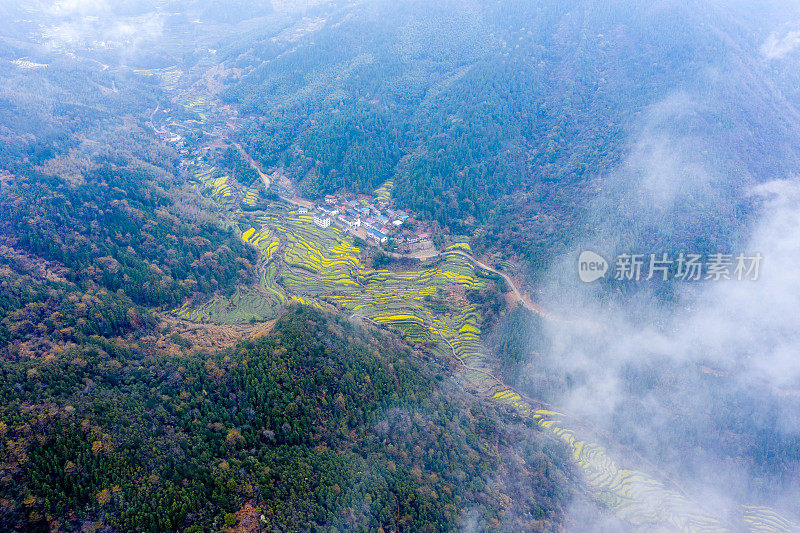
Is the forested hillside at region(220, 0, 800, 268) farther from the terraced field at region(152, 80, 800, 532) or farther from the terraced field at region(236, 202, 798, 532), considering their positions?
the terraced field at region(236, 202, 798, 532)

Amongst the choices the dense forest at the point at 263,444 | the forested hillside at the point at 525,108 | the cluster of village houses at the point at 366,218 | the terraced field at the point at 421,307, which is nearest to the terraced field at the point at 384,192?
the terraced field at the point at 421,307

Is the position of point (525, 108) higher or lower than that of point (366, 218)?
higher

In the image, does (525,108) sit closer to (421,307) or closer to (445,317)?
(421,307)

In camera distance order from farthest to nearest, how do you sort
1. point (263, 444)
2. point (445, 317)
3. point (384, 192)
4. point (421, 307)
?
point (384, 192) < point (421, 307) < point (445, 317) < point (263, 444)

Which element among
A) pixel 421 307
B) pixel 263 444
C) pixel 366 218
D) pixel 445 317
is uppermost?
pixel 366 218

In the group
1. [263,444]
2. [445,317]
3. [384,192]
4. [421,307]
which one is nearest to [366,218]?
[384,192]

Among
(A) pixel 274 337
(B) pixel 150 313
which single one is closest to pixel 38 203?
(B) pixel 150 313

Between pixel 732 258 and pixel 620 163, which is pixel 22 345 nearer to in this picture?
pixel 732 258

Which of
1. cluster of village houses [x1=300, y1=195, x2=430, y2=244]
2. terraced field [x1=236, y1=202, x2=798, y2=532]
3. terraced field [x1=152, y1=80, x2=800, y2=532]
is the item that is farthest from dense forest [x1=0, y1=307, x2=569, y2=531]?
cluster of village houses [x1=300, y1=195, x2=430, y2=244]

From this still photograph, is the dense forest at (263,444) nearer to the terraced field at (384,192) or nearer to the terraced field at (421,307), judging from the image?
the terraced field at (421,307)
